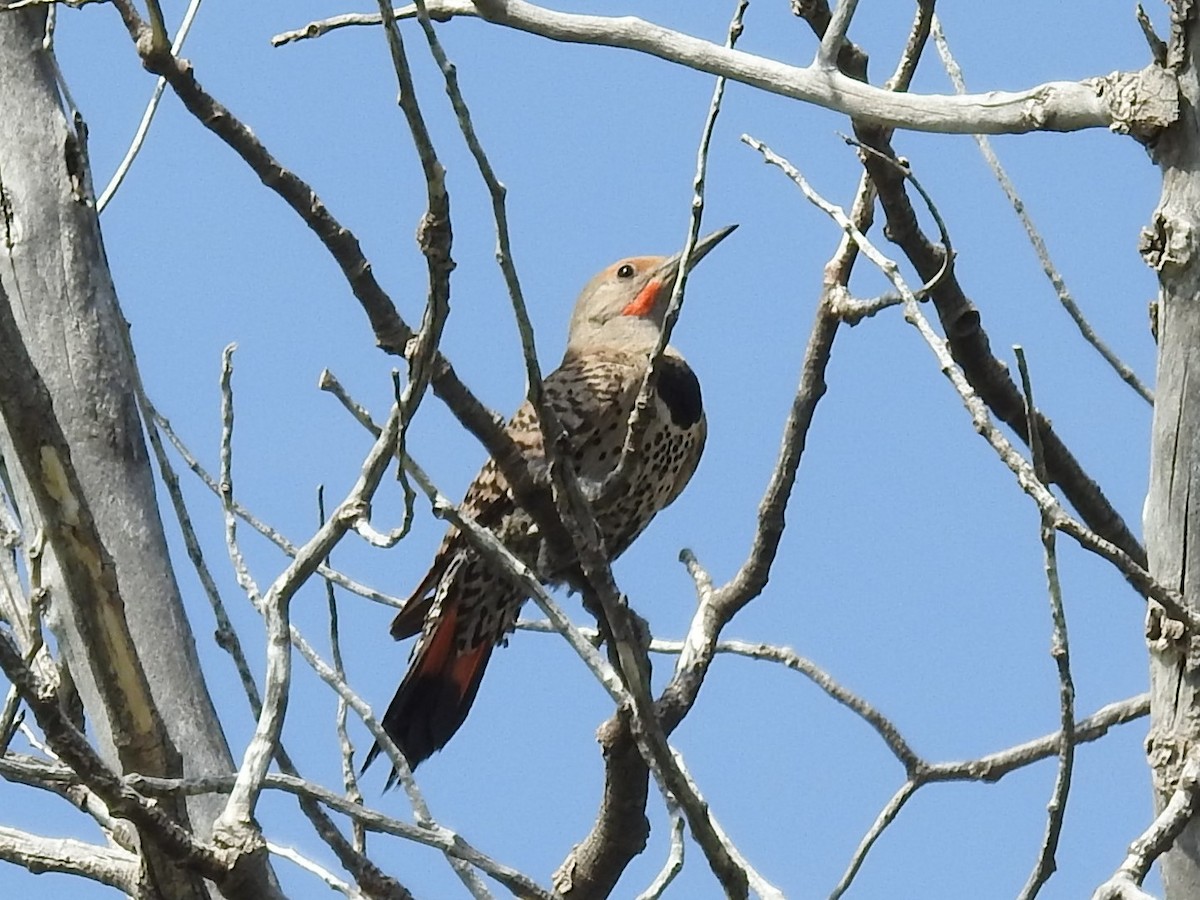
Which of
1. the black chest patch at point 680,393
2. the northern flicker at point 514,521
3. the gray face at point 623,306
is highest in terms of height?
the gray face at point 623,306

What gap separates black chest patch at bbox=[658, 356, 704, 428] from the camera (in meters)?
5.10

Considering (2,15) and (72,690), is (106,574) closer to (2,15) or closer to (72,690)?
(72,690)

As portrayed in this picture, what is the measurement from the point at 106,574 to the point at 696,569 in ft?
4.70

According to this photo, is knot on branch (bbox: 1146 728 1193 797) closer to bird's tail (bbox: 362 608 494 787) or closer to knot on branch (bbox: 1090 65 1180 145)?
knot on branch (bbox: 1090 65 1180 145)

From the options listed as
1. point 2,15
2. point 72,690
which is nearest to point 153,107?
point 2,15

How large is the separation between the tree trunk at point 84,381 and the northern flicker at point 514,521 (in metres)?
1.53

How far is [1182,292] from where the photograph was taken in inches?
87.6

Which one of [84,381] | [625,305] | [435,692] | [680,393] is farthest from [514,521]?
[84,381]

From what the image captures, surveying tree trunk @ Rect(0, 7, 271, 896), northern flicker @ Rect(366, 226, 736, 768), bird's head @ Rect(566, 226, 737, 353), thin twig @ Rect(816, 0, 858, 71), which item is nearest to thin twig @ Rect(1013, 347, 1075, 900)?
thin twig @ Rect(816, 0, 858, 71)

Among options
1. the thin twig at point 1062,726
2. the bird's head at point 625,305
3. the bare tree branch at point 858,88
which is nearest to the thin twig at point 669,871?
the thin twig at point 1062,726

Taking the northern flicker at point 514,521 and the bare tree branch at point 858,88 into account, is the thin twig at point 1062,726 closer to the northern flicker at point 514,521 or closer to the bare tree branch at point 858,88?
the bare tree branch at point 858,88

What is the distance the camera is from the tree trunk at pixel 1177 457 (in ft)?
7.29

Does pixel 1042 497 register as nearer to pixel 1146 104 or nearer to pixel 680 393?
pixel 1146 104

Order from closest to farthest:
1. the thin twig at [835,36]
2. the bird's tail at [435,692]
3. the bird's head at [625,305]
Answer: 1. the thin twig at [835,36]
2. the bird's tail at [435,692]
3. the bird's head at [625,305]
